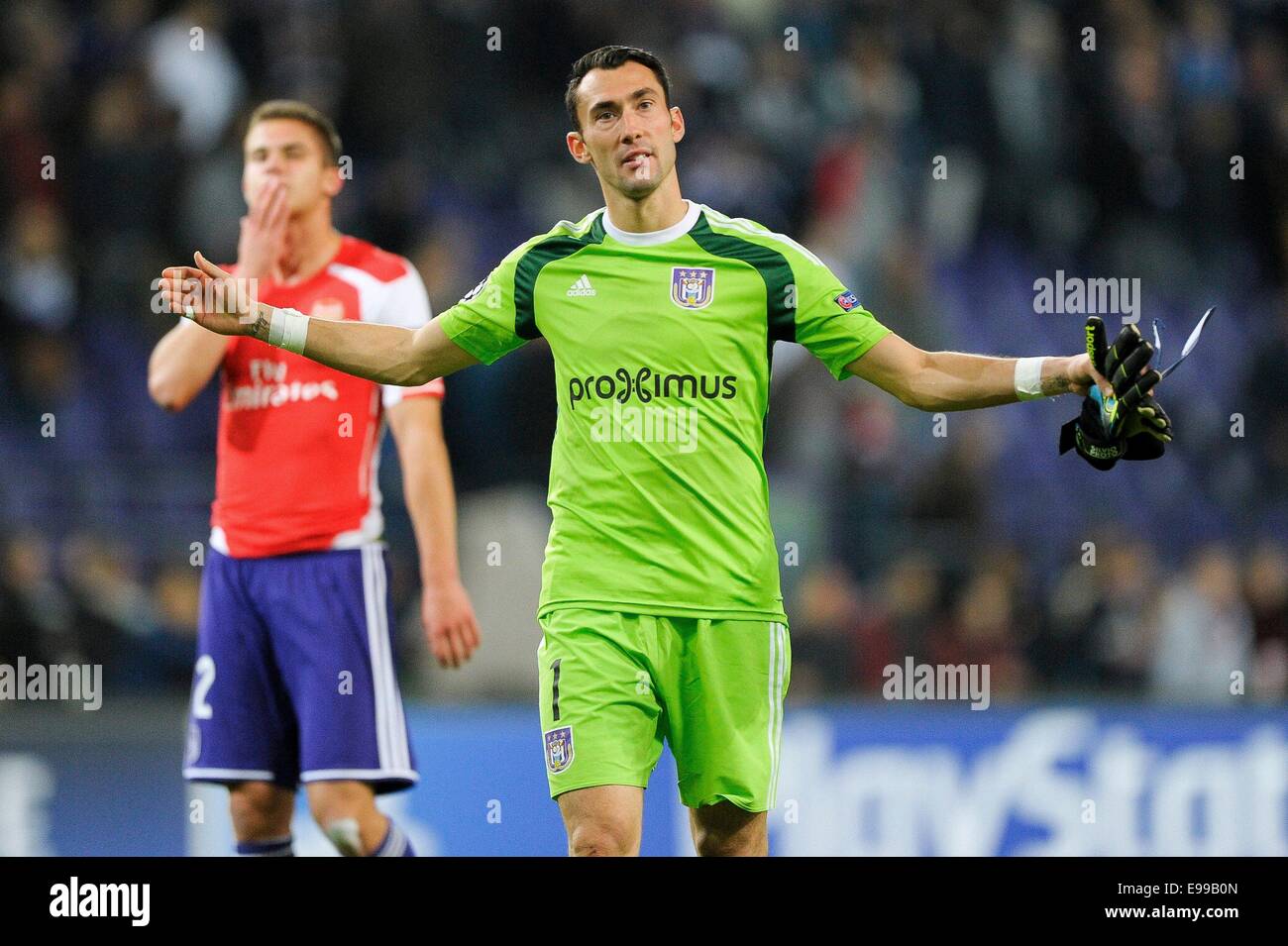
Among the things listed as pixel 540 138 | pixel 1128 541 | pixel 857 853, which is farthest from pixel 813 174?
pixel 857 853

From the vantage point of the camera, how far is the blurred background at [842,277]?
8766 millimetres

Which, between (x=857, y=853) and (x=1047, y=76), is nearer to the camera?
(x=857, y=853)

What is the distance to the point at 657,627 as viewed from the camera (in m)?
4.86

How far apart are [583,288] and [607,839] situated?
57.8 inches

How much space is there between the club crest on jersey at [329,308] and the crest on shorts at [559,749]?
191cm

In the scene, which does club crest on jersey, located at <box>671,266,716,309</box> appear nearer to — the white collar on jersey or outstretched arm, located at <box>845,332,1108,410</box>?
the white collar on jersey

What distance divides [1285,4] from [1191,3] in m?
0.74

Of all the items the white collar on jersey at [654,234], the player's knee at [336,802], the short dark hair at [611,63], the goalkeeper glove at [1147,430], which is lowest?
the player's knee at [336,802]

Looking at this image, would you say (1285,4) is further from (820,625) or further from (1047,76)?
(820,625)

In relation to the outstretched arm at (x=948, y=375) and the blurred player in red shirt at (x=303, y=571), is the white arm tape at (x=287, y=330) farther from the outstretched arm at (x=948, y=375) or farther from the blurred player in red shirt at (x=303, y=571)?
the outstretched arm at (x=948, y=375)

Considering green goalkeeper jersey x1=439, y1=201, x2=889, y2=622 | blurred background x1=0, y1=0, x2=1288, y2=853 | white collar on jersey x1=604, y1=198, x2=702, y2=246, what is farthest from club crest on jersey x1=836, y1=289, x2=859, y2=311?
blurred background x1=0, y1=0, x2=1288, y2=853

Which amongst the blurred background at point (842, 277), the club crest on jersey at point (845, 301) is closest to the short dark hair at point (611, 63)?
the club crest on jersey at point (845, 301)

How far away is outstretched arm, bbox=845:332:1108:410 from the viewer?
4.66m
